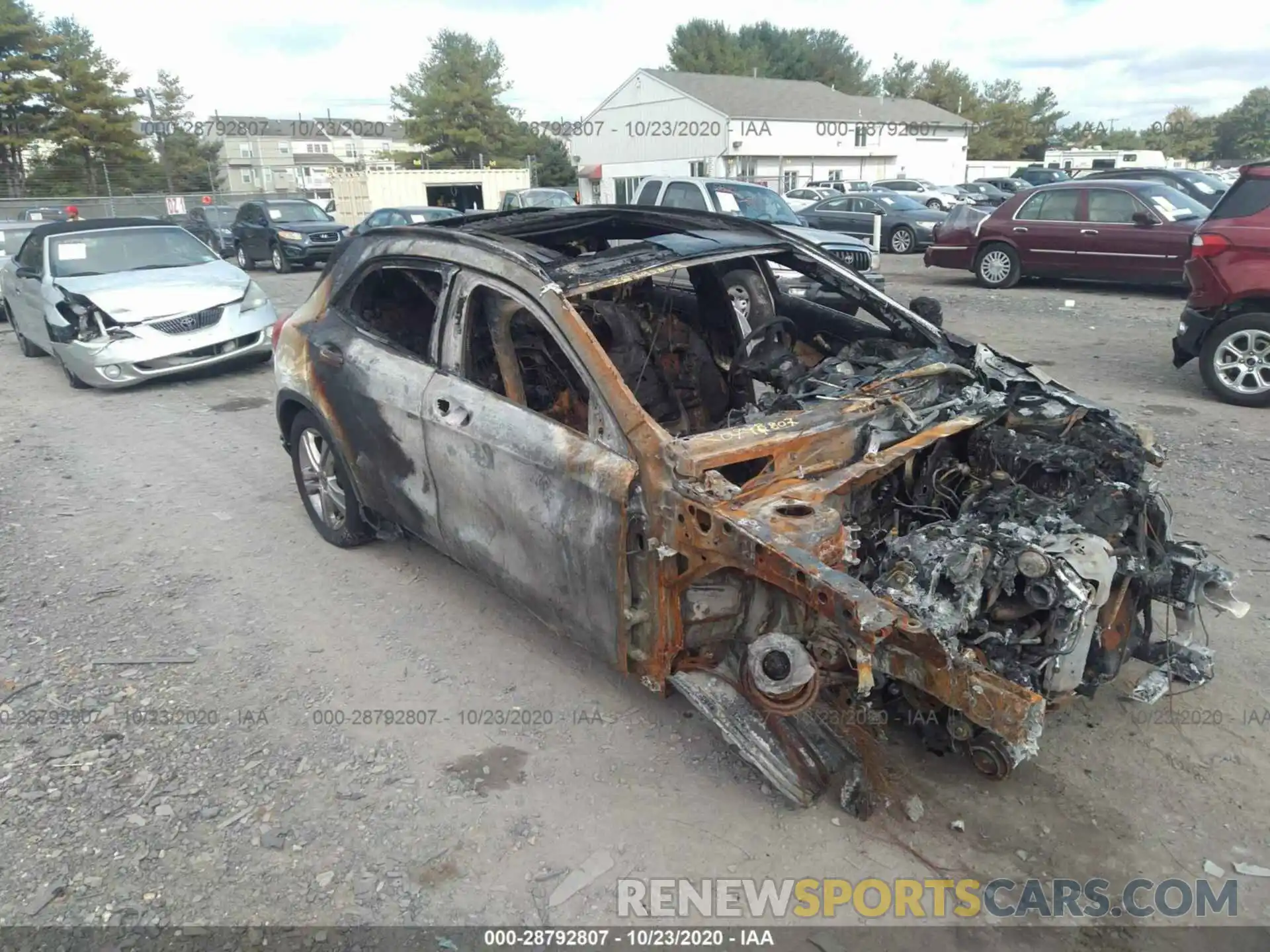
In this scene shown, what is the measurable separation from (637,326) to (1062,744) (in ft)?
8.67

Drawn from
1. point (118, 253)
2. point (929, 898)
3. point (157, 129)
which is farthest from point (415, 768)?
point (157, 129)

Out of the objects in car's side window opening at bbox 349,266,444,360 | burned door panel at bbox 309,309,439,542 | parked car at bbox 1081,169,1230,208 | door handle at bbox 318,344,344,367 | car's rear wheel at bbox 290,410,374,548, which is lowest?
car's rear wheel at bbox 290,410,374,548

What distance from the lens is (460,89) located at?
55.2m

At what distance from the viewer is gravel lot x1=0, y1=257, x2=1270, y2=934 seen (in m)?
2.70

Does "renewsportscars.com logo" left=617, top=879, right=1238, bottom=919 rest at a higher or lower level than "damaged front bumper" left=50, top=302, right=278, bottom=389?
lower

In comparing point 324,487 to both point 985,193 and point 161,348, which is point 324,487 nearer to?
point 161,348

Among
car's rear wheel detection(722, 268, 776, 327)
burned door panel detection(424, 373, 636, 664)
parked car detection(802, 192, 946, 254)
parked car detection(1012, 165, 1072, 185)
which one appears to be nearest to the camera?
burned door panel detection(424, 373, 636, 664)

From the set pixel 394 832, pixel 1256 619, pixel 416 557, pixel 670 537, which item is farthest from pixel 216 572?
pixel 1256 619

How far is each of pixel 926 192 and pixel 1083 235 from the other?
16.4 meters

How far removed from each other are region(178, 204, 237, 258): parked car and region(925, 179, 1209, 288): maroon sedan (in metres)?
17.8

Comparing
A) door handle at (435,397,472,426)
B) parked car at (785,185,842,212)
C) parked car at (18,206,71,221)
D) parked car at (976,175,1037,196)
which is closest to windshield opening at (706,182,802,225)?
door handle at (435,397,472,426)

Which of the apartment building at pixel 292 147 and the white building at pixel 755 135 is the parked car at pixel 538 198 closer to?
the white building at pixel 755 135

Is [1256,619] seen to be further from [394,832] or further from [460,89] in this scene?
[460,89]

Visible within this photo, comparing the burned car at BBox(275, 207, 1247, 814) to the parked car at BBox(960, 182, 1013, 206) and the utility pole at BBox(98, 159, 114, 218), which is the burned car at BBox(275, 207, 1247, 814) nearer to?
the parked car at BBox(960, 182, 1013, 206)
